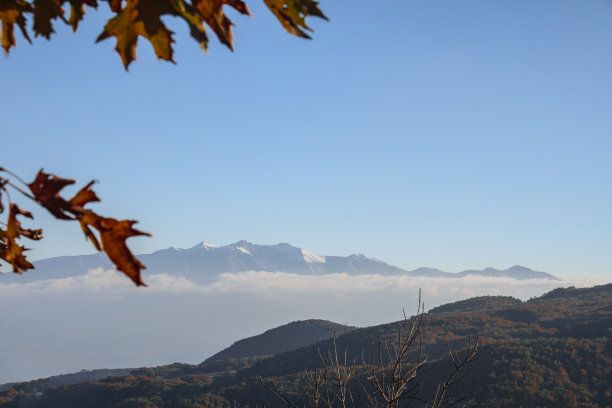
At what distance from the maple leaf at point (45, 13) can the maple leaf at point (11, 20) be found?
0.10ft

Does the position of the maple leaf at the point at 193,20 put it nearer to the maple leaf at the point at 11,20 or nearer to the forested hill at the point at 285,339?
the maple leaf at the point at 11,20

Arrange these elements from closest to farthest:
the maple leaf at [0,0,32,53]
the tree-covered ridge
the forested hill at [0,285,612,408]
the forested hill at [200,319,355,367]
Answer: the maple leaf at [0,0,32,53] < the forested hill at [0,285,612,408] < the tree-covered ridge < the forested hill at [200,319,355,367]

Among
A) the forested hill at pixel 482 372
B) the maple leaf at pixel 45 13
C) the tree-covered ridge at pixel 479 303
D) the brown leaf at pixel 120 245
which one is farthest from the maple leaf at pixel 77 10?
the tree-covered ridge at pixel 479 303

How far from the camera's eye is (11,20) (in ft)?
4.02

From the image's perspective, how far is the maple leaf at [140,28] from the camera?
1.02 metres

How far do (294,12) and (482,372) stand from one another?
25.4 meters

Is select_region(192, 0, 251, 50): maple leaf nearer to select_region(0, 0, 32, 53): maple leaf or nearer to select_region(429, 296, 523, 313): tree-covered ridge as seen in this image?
select_region(0, 0, 32, 53): maple leaf

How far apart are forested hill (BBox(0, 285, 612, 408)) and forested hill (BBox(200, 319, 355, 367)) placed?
8.81 m

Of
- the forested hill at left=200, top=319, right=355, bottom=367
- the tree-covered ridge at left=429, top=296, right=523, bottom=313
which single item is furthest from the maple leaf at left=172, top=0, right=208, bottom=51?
the forested hill at left=200, top=319, right=355, bottom=367

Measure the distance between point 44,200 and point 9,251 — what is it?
0.37 metres

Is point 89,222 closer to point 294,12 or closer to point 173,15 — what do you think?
point 173,15

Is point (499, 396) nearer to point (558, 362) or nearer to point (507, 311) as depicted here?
point (558, 362)

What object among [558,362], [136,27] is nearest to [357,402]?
[558,362]

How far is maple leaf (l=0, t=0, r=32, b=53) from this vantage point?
3.80ft
